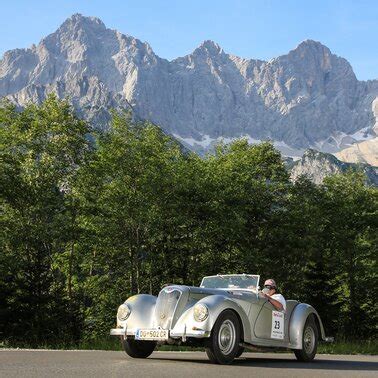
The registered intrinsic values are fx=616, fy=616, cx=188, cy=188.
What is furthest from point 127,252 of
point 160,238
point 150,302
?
point 150,302

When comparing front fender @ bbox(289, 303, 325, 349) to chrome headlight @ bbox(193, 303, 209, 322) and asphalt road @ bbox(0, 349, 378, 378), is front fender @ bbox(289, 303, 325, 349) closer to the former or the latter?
asphalt road @ bbox(0, 349, 378, 378)

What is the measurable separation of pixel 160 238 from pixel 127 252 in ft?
7.56

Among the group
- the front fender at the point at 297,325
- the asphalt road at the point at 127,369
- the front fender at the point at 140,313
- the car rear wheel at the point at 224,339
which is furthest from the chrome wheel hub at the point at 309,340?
the front fender at the point at 140,313

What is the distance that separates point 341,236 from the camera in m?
44.6

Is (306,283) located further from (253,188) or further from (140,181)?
(140,181)

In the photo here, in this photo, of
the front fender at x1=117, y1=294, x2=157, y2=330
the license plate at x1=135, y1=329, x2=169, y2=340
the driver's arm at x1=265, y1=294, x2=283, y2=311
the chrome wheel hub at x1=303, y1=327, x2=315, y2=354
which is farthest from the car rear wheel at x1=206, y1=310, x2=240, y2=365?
the chrome wheel hub at x1=303, y1=327, x2=315, y2=354

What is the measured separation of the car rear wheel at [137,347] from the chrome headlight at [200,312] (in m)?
1.68

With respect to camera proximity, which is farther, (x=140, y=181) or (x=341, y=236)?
(x=341, y=236)

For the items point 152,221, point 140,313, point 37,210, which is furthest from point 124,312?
point 152,221

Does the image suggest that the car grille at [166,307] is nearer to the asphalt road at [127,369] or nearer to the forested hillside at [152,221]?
the asphalt road at [127,369]

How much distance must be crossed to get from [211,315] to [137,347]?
2078mm

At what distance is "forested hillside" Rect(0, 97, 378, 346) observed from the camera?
34.7m

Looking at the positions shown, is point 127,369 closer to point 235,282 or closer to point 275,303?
point 275,303

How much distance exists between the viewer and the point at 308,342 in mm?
13016
